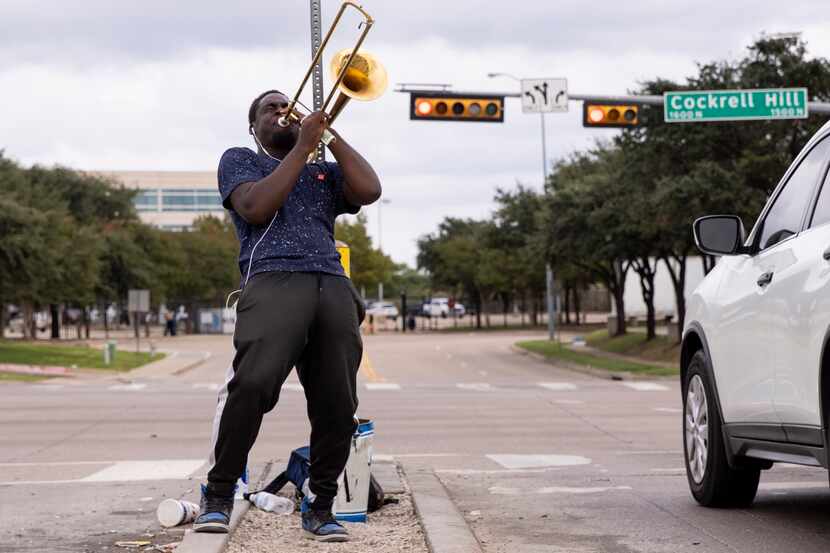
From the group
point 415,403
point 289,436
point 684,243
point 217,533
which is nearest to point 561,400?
point 415,403

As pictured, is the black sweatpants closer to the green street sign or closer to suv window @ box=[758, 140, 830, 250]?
suv window @ box=[758, 140, 830, 250]

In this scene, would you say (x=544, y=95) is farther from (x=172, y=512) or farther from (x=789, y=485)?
(x=172, y=512)

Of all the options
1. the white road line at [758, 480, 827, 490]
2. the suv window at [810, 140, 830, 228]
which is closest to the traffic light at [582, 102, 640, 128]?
the white road line at [758, 480, 827, 490]

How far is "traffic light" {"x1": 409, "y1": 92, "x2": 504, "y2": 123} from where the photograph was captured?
2267cm

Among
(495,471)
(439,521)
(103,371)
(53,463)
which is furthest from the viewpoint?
(103,371)

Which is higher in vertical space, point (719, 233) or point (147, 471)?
point (719, 233)

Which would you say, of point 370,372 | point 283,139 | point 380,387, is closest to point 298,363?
point 283,139

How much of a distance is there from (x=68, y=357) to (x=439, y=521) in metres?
36.7

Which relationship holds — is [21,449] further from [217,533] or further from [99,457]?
[217,533]

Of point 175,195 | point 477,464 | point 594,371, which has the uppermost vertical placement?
point 175,195

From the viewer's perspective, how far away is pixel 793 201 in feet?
22.4

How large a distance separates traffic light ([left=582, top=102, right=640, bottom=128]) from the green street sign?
663 millimetres

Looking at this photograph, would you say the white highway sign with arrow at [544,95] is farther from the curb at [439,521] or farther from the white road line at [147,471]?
the curb at [439,521]

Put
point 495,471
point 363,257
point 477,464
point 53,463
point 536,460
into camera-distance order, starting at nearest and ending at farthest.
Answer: point 495,471 < point 477,464 < point 536,460 < point 53,463 < point 363,257
